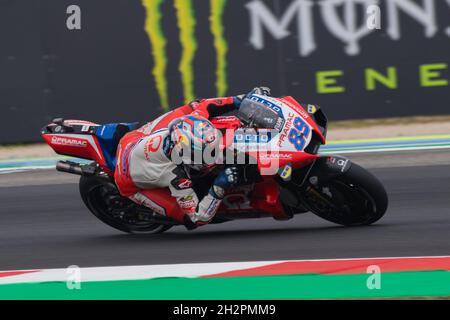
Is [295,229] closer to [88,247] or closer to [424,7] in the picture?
[88,247]

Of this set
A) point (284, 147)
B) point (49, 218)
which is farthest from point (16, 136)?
point (284, 147)

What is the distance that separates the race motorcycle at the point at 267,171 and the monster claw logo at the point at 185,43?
171 inches

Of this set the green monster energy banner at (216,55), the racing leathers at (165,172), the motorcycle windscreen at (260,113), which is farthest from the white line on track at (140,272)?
the green monster energy banner at (216,55)

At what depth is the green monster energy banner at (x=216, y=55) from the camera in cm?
1130

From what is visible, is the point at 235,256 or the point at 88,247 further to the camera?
the point at 88,247

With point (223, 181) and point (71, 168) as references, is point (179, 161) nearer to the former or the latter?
point (223, 181)

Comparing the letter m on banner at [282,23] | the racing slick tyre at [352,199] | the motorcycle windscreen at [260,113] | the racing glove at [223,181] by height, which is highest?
the letter m on banner at [282,23]

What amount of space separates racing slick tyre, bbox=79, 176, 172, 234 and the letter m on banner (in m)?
4.54

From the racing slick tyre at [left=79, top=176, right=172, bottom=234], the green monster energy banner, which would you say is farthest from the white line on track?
the green monster energy banner

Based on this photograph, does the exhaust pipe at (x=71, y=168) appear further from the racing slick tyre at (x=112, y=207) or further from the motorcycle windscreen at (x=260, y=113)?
the motorcycle windscreen at (x=260, y=113)

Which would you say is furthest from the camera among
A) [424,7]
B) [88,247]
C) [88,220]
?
[424,7]

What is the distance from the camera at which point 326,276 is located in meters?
5.95

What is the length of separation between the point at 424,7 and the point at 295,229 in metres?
4.95

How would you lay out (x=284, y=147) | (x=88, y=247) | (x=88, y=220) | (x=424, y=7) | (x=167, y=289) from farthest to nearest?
1. (x=424, y=7)
2. (x=88, y=220)
3. (x=88, y=247)
4. (x=284, y=147)
5. (x=167, y=289)
